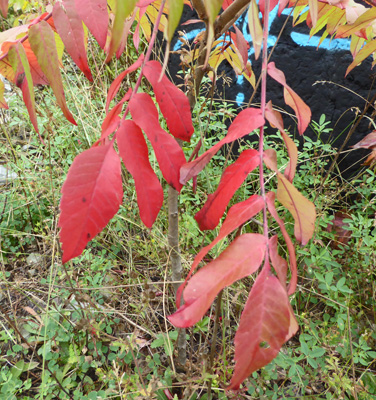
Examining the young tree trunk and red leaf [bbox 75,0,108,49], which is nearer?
red leaf [bbox 75,0,108,49]

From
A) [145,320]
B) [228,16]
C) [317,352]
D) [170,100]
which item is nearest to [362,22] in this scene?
[228,16]

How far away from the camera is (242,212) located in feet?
1.20

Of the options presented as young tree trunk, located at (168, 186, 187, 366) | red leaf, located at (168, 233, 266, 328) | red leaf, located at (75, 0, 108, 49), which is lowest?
young tree trunk, located at (168, 186, 187, 366)

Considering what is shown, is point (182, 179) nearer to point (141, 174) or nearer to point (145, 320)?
point (141, 174)

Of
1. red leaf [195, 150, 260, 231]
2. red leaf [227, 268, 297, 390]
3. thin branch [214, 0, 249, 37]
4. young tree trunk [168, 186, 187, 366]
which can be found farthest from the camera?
young tree trunk [168, 186, 187, 366]

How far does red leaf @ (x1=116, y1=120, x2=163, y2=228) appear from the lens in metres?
0.39

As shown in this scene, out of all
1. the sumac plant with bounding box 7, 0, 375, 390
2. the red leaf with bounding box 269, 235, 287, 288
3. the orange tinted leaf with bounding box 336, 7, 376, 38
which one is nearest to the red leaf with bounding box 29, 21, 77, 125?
the sumac plant with bounding box 7, 0, 375, 390

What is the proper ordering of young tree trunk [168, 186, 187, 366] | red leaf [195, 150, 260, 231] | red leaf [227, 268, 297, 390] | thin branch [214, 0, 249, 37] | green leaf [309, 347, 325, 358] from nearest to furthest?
red leaf [227, 268, 297, 390] → red leaf [195, 150, 260, 231] → thin branch [214, 0, 249, 37] → young tree trunk [168, 186, 187, 366] → green leaf [309, 347, 325, 358]

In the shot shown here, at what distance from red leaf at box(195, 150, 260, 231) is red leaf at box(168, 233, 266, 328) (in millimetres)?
71

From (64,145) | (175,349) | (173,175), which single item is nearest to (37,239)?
(64,145)

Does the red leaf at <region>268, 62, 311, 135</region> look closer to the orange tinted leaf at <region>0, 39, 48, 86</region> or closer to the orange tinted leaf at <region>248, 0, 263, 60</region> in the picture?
the orange tinted leaf at <region>248, 0, 263, 60</region>

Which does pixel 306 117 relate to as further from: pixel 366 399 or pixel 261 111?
pixel 366 399

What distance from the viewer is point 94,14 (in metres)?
0.43

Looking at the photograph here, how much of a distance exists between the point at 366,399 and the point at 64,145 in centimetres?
171
